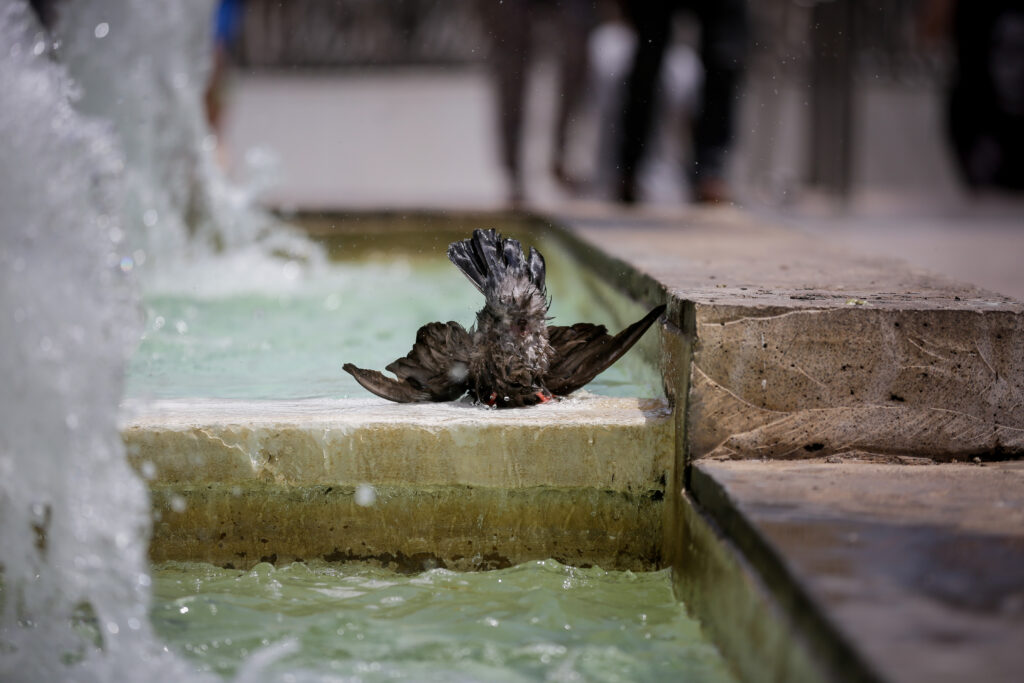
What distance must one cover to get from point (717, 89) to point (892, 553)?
4.87 meters

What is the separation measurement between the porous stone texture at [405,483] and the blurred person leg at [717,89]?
4.11m

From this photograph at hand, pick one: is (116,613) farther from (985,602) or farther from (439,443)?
(985,602)

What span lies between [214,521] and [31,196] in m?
0.74

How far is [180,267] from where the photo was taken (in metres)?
5.68

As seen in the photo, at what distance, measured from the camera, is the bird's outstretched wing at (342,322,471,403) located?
2609 millimetres

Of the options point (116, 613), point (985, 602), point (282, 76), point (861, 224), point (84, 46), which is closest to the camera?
point (985, 602)

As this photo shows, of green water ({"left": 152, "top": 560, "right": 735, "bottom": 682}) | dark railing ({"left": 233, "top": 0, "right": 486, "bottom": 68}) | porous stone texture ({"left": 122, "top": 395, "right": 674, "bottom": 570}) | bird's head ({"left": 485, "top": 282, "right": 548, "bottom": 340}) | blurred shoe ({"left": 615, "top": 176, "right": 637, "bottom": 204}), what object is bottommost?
green water ({"left": 152, "top": 560, "right": 735, "bottom": 682})

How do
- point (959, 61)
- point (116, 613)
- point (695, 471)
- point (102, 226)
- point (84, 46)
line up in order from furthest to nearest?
point (959, 61), point (84, 46), point (102, 226), point (695, 471), point (116, 613)

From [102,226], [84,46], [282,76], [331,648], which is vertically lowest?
[331,648]

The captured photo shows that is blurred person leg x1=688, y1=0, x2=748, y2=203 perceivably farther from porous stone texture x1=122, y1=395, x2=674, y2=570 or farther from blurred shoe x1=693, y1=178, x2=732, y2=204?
porous stone texture x1=122, y1=395, x2=674, y2=570

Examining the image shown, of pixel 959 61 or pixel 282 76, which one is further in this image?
pixel 282 76

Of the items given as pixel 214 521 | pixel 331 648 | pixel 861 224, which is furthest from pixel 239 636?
pixel 861 224

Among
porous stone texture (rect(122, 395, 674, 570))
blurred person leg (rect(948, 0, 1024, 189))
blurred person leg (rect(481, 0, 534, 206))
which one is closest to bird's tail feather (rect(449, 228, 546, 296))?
porous stone texture (rect(122, 395, 674, 570))

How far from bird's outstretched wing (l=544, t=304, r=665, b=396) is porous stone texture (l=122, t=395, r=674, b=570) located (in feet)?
0.65
